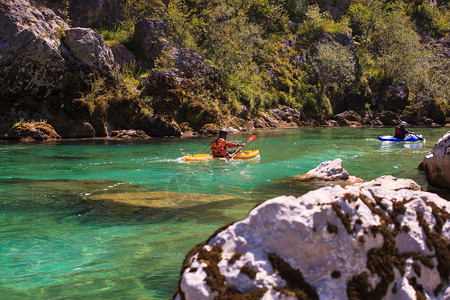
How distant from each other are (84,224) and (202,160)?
6.82 meters

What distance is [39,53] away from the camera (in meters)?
17.5

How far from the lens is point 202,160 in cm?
1181

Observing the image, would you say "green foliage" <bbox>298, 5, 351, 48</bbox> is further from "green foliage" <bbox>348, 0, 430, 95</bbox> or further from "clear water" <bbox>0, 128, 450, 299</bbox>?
"clear water" <bbox>0, 128, 450, 299</bbox>

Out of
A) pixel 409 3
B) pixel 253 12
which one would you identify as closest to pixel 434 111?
pixel 253 12

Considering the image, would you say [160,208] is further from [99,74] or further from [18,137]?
[99,74]

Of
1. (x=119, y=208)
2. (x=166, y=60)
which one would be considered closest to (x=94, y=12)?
(x=166, y=60)

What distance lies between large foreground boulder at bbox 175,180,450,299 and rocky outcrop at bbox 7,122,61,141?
16.4m

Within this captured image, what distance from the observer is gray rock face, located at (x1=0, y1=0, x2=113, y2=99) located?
56.3 ft

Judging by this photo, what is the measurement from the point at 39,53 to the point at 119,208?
14584 millimetres

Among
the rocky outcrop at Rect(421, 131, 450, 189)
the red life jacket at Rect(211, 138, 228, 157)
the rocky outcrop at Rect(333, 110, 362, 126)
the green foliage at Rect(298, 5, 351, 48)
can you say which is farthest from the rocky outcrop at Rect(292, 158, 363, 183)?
the green foliage at Rect(298, 5, 351, 48)

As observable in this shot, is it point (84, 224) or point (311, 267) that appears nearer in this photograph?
point (311, 267)

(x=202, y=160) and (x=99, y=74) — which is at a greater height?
(x=99, y=74)

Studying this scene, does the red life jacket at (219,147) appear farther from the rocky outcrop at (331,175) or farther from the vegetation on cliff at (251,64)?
the vegetation on cliff at (251,64)

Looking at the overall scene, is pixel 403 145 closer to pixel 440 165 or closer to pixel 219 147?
pixel 219 147
